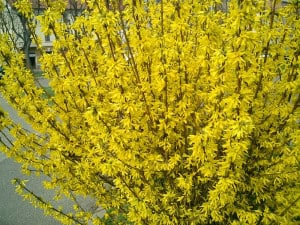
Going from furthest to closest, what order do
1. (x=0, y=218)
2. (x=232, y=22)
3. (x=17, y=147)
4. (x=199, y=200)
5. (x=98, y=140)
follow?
(x=0, y=218)
(x=17, y=147)
(x=199, y=200)
(x=98, y=140)
(x=232, y=22)

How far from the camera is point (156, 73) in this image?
9.92 feet

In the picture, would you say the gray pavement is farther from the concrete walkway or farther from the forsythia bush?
the forsythia bush

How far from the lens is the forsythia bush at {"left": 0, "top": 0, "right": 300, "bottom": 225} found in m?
2.82

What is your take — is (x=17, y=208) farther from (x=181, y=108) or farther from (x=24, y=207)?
(x=181, y=108)

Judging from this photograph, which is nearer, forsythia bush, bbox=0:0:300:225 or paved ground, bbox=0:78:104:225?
forsythia bush, bbox=0:0:300:225

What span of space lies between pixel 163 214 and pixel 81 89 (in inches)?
59.6

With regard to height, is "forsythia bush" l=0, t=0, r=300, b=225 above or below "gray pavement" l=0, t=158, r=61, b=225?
above

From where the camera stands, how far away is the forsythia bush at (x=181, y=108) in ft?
9.24

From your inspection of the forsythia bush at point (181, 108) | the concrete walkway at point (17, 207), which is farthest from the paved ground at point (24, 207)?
the forsythia bush at point (181, 108)

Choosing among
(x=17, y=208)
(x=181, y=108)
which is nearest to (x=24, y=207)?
(x=17, y=208)

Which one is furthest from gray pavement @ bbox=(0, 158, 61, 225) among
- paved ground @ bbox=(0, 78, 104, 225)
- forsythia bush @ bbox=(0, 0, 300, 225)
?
forsythia bush @ bbox=(0, 0, 300, 225)

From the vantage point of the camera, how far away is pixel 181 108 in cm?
321

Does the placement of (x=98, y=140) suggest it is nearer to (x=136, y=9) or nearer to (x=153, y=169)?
(x=153, y=169)

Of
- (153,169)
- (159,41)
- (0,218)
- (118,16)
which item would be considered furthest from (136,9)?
(0,218)
